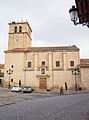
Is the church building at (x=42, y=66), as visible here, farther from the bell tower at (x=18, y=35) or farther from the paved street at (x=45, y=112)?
the paved street at (x=45, y=112)

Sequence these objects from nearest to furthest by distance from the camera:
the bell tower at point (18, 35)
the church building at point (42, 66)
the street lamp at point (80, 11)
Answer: the street lamp at point (80, 11), the church building at point (42, 66), the bell tower at point (18, 35)

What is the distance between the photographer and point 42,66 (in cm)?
3822

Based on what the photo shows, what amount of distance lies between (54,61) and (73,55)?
5.03 meters

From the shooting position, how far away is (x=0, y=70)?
59188 mm

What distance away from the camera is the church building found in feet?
121

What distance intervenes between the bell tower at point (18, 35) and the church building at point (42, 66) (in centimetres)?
475

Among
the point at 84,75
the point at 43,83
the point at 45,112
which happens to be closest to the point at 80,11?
the point at 45,112

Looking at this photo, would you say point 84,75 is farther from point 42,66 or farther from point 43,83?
point 42,66

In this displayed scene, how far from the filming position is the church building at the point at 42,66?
37.0m

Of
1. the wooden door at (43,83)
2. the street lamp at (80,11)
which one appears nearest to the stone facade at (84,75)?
the wooden door at (43,83)

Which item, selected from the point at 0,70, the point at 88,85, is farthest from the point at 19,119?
the point at 0,70

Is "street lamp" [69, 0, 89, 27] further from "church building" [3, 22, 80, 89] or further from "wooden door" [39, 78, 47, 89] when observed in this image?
"wooden door" [39, 78, 47, 89]

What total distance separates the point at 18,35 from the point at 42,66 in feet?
42.2

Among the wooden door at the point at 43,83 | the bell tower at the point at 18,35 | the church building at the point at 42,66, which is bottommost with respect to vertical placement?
the wooden door at the point at 43,83
